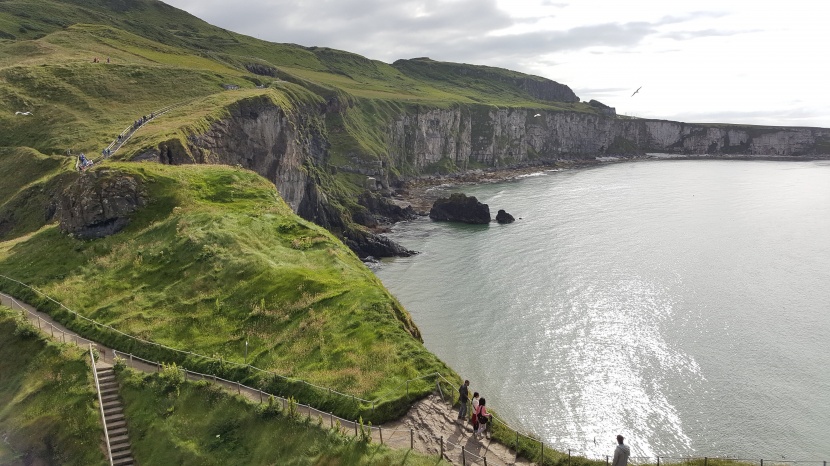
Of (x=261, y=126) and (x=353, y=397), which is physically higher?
(x=261, y=126)

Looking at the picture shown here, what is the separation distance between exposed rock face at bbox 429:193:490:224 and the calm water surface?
415cm

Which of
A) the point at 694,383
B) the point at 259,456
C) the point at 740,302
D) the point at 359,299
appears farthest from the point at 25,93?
the point at 740,302

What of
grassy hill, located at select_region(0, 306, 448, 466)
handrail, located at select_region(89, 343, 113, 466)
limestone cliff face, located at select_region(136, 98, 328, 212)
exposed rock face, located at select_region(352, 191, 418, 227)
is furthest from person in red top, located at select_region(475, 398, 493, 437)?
exposed rock face, located at select_region(352, 191, 418, 227)

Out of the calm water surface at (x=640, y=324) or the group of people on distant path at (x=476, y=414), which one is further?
the calm water surface at (x=640, y=324)

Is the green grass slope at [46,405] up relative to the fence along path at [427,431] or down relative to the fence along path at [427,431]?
down

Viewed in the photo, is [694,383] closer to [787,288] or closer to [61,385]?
[787,288]

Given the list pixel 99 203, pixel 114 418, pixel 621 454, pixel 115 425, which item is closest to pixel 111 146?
pixel 99 203

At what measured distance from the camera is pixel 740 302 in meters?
73.4

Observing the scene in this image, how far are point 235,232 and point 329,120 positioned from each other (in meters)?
122

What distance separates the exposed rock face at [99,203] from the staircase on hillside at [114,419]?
22.3 m

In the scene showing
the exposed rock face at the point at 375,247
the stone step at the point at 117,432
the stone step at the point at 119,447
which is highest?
the stone step at the point at 117,432

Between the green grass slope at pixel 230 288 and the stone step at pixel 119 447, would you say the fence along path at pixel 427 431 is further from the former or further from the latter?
the stone step at pixel 119 447

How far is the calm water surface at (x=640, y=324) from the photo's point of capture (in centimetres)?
4550

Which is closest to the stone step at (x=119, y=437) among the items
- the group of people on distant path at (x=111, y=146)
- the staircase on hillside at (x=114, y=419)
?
the staircase on hillside at (x=114, y=419)
